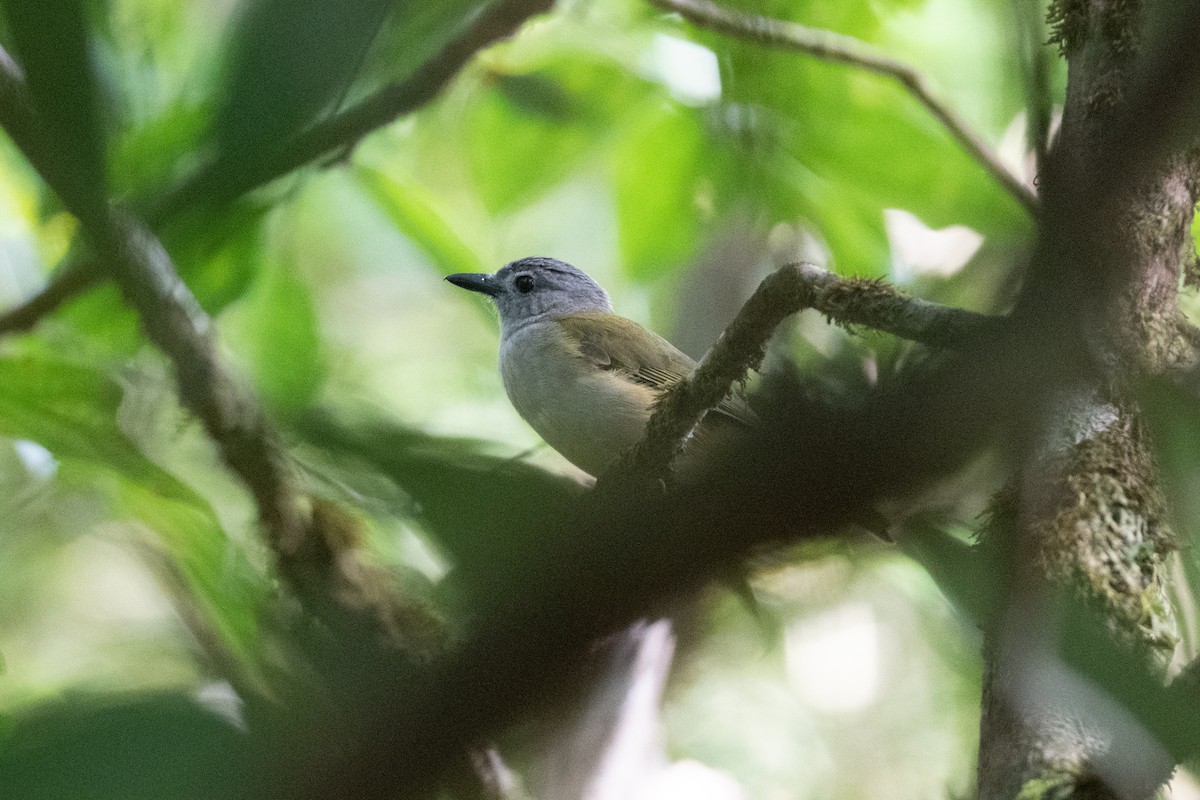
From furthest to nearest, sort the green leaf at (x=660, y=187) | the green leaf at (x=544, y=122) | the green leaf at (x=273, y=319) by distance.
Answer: the green leaf at (x=544, y=122), the green leaf at (x=660, y=187), the green leaf at (x=273, y=319)

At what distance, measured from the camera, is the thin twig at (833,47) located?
3830 mm

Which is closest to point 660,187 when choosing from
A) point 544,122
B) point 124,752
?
point 544,122

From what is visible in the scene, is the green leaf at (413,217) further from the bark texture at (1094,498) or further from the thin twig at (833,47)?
the bark texture at (1094,498)

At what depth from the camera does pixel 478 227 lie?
6.52m

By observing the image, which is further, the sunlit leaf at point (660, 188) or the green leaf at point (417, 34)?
the sunlit leaf at point (660, 188)

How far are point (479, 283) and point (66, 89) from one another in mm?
5187

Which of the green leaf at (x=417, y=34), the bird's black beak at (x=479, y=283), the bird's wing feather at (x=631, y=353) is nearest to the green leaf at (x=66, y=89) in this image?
the green leaf at (x=417, y=34)

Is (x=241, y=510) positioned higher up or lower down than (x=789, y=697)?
higher up

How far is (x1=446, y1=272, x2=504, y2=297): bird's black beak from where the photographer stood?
5.33 metres

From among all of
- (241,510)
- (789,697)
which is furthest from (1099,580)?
(789,697)

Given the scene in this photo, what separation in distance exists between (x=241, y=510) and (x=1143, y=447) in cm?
225

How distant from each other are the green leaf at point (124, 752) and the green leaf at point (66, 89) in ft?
0.84

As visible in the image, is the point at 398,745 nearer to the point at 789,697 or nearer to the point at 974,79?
the point at 974,79

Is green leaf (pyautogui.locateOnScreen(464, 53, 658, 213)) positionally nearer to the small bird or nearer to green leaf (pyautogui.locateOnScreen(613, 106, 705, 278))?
green leaf (pyautogui.locateOnScreen(613, 106, 705, 278))
